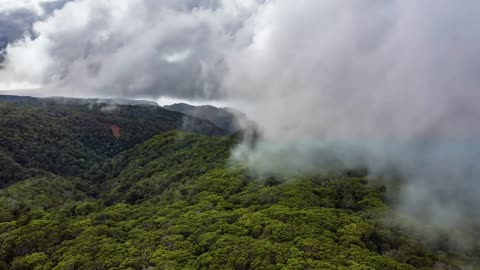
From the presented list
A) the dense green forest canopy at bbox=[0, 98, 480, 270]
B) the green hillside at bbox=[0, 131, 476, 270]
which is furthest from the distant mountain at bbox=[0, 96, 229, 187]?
the green hillside at bbox=[0, 131, 476, 270]

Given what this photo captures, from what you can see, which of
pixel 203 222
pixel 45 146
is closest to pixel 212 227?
pixel 203 222

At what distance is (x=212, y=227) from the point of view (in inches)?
2921

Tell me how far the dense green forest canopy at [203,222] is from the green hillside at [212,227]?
20 cm

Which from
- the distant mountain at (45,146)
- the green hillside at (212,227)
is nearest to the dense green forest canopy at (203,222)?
the green hillside at (212,227)

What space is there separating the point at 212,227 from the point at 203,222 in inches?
146

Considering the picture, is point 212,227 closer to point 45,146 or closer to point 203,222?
point 203,222

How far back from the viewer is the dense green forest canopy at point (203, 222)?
63406 mm

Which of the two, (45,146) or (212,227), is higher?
(45,146)

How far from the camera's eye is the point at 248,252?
62.6 metres

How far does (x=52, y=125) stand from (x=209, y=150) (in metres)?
75.5

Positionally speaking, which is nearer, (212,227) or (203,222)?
(212,227)

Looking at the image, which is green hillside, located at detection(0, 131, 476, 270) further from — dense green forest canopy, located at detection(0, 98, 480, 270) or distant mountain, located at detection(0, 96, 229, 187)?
distant mountain, located at detection(0, 96, 229, 187)

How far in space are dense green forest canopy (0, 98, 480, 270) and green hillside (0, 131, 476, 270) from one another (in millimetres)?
200

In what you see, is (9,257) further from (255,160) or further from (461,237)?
(461,237)
